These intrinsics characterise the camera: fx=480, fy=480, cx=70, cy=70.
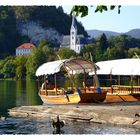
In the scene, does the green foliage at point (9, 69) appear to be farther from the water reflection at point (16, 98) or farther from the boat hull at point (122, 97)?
the boat hull at point (122, 97)

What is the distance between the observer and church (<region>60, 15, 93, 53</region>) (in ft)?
380

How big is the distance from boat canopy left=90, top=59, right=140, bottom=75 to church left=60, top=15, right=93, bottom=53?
8860 centimetres

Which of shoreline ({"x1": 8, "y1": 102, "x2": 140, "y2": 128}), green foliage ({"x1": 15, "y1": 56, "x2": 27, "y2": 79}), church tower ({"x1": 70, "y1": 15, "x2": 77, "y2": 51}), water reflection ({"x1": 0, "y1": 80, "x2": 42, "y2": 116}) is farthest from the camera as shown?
church tower ({"x1": 70, "y1": 15, "x2": 77, "y2": 51})

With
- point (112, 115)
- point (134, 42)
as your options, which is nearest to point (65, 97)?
point (112, 115)

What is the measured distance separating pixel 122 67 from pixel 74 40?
326ft

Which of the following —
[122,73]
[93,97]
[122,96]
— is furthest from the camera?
[122,73]

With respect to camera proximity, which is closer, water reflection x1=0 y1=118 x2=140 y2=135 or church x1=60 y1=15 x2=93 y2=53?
water reflection x1=0 y1=118 x2=140 y2=135

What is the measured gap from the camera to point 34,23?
5546 inches

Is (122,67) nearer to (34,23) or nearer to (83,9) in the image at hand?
(83,9)

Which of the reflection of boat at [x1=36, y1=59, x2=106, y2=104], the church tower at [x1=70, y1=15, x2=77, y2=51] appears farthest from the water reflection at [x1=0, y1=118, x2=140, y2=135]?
the church tower at [x1=70, y1=15, x2=77, y2=51]

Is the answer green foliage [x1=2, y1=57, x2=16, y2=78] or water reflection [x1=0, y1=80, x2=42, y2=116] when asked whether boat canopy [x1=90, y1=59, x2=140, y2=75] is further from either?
green foliage [x1=2, y1=57, x2=16, y2=78]

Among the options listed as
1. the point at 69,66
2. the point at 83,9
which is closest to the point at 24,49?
the point at 69,66

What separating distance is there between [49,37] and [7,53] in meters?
32.6
